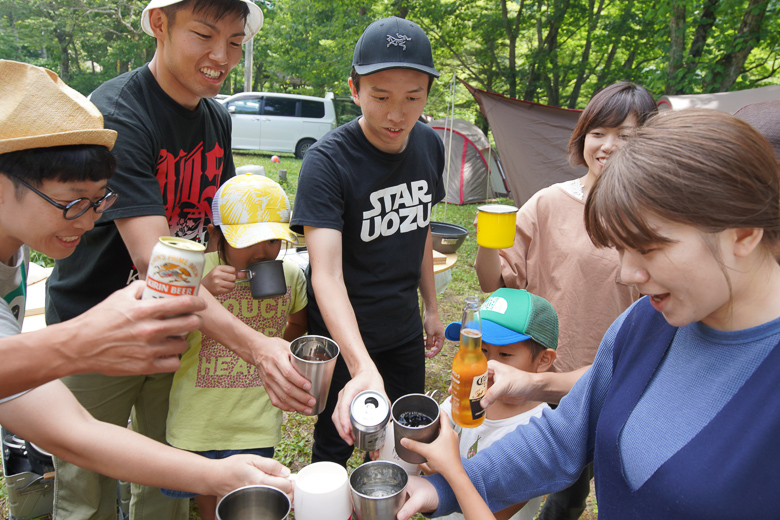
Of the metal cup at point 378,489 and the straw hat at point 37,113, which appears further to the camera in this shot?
the straw hat at point 37,113

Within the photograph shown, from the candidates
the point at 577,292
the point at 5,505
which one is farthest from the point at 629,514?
the point at 5,505

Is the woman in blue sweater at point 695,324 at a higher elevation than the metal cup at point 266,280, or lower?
higher

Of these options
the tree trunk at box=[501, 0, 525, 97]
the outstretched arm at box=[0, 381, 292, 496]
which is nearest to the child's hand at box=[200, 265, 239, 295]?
the outstretched arm at box=[0, 381, 292, 496]

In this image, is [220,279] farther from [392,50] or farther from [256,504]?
[392,50]

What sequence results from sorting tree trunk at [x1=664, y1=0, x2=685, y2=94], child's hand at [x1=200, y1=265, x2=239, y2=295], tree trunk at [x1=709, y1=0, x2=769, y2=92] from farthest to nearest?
tree trunk at [x1=664, y1=0, x2=685, y2=94] → tree trunk at [x1=709, y1=0, x2=769, y2=92] → child's hand at [x1=200, y1=265, x2=239, y2=295]

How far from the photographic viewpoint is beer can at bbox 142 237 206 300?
124 cm

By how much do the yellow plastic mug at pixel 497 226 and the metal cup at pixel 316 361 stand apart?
34.9 inches

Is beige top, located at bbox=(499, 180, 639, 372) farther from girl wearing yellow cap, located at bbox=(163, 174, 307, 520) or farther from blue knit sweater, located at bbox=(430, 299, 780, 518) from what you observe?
girl wearing yellow cap, located at bbox=(163, 174, 307, 520)

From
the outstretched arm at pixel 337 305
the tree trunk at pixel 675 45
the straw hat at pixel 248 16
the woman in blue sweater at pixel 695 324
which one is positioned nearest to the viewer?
the woman in blue sweater at pixel 695 324

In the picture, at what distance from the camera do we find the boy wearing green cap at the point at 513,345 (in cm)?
217

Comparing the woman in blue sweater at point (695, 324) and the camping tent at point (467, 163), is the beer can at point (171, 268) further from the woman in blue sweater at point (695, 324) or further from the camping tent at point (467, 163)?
the camping tent at point (467, 163)

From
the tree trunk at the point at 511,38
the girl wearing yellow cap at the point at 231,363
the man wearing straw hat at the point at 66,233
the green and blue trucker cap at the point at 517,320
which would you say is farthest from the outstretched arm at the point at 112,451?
the tree trunk at the point at 511,38

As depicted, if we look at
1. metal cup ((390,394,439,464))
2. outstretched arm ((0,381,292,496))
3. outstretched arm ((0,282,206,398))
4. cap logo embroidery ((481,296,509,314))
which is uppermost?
outstretched arm ((0,282,206,398))

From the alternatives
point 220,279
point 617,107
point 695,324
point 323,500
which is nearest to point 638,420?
point 695,324
